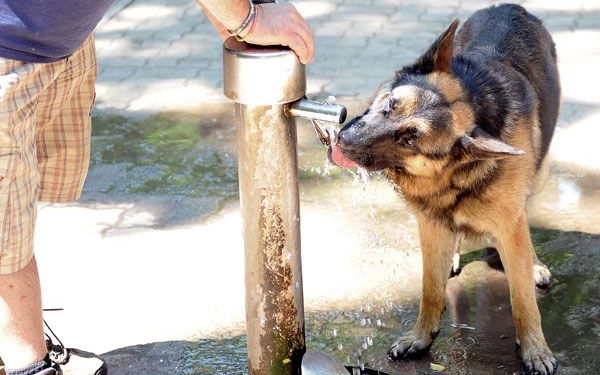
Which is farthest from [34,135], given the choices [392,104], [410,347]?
[410,347]

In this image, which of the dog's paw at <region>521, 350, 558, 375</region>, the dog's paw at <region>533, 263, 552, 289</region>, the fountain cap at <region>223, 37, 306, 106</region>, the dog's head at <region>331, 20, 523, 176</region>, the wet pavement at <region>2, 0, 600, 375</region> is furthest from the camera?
the dog's paw at <region>533, 263, 552, 289</region>

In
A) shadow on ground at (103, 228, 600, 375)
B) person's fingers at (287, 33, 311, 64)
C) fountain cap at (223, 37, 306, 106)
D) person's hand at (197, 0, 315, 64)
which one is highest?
person's hand at (197, 0, 315, 64)

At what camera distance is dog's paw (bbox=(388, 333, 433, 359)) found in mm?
4168

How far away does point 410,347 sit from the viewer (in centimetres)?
417

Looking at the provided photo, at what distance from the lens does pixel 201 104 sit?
270 inches

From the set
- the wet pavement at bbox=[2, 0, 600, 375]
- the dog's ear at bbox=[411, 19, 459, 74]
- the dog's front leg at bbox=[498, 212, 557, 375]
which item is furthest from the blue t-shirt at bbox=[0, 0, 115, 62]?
the dog's front leg at bbox=[498, 212, 557, 375]

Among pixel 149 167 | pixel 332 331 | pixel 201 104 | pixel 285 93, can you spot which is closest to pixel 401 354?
pixel 332 331

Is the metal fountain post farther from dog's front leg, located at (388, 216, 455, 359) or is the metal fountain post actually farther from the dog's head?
dog's front leg, located at (388, 216, 455, 359)

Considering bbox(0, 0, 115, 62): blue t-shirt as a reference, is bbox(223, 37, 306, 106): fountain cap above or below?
below

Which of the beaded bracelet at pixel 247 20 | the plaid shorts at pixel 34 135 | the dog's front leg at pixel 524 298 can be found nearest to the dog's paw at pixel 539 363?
the dog's front leg at pixel 524 298

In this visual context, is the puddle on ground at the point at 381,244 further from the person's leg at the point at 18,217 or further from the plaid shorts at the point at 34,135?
the plaid shorts at the point at 34,135

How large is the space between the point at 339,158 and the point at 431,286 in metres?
0.89

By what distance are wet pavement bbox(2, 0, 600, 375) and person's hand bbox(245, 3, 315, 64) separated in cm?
109

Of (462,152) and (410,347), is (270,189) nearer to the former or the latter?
(462,152)
